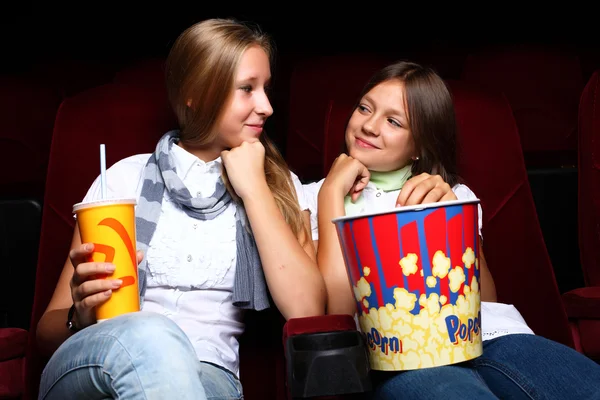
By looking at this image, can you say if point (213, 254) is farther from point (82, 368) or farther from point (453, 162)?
point (453, 162)

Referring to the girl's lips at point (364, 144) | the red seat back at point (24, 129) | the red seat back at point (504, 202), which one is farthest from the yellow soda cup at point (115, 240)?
the red seat back at point (24, 129)

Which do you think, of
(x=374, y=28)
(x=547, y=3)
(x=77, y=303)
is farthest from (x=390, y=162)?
(x=547, y=3)

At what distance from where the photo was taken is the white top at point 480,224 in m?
1.22

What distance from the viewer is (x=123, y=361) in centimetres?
92

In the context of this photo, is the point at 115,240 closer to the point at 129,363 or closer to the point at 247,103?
the point at 129,363

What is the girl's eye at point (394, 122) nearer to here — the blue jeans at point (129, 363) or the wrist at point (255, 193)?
the wrist at point (255, 193)

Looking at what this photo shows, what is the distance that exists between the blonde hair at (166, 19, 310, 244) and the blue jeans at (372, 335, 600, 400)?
38cm

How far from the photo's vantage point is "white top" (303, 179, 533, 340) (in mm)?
1219

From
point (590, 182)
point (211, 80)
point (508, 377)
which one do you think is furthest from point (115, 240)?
point (590, 182)

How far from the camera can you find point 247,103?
4.36 feet

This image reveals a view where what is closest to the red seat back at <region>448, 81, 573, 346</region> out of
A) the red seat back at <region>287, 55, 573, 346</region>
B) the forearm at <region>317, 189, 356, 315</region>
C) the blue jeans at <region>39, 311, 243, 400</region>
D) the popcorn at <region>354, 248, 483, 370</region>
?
the red seat back at <region>287, 55, 573, 346</region>

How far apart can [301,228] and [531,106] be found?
1369 millimetres

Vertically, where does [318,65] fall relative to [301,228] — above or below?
above

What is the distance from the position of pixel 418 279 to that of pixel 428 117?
0.58m
